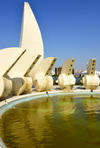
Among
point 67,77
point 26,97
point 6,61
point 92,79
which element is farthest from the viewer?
point 67,77

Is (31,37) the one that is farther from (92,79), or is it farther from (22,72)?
(92,79)

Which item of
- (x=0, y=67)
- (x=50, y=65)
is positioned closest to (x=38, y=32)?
(x=50, y=65)

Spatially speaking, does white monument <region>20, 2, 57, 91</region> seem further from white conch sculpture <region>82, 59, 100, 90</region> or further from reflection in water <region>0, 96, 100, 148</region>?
reflection in water <region>0, 96, 100, 148</region>

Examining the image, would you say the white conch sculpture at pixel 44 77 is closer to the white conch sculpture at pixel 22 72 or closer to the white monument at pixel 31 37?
the white monument at pixel 31 37

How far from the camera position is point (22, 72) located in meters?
15.5

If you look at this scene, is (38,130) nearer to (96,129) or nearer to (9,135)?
(9,135)

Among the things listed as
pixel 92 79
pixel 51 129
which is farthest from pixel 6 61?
pixel 92 79

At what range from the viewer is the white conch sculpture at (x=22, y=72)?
1495 cm

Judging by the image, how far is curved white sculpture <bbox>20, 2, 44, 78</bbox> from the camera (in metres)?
20.4

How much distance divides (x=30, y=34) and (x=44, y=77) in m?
5.45

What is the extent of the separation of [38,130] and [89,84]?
36.9 feet

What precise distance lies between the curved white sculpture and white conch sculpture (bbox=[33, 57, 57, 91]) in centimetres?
225

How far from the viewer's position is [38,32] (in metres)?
21.4

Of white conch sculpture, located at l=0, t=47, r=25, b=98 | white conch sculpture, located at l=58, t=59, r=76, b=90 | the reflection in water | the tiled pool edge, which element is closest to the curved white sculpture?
white conch sculpture, located at l=58, t=59, r=76, b=90
